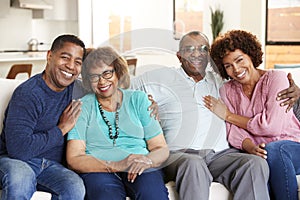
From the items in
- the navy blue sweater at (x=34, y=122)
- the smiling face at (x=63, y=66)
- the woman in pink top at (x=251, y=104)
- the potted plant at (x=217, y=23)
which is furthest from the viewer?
the potted plant at (x=217, y=23)

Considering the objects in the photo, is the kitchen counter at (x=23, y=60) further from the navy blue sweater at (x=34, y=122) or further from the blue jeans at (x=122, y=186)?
the blue jeans at (x=122, y=186)

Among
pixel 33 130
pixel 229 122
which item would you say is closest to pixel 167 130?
pixel 229 122

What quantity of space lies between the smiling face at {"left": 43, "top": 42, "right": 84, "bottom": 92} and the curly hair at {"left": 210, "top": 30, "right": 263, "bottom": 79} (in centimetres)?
71

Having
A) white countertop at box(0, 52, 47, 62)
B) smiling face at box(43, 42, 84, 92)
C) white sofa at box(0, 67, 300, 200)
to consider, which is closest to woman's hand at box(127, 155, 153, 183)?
white sofa at box(0, 67, 300, 200)

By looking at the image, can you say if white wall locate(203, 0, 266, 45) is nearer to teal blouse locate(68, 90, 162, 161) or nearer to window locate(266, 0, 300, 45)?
window locate(266, 0, 300, 45)

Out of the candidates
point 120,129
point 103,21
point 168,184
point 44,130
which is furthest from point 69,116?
point 103,21

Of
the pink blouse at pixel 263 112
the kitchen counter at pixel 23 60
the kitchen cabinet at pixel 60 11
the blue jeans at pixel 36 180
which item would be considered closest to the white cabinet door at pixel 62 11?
the kitchen cabinet at pixel 60 11

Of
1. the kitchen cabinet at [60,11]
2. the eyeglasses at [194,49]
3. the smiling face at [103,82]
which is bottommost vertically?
the smiling face at [103,82]

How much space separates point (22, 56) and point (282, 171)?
444 cm

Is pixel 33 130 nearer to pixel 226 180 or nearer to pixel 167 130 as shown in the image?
pixel 167 130

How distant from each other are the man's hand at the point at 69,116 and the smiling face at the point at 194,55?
571 mm

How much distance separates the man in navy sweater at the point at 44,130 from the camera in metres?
2.07

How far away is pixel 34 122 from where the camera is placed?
219 centimetres

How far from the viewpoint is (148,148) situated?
233cm
